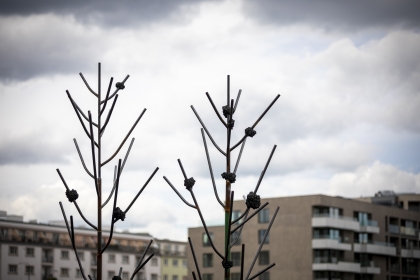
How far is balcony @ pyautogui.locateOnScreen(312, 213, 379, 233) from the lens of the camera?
7281 centimetres

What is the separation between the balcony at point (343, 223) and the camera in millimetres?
72812

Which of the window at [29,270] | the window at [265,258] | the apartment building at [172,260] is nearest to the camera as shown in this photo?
the window at [265,258]

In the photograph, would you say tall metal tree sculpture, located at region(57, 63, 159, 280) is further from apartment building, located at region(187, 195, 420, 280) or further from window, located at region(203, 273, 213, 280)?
window, located at region(203, 273, 213, 280)

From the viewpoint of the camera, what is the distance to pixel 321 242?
238 feet

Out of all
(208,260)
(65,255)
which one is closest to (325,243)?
(208,260)

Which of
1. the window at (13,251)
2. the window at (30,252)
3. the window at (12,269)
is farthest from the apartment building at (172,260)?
the window at (12,269)

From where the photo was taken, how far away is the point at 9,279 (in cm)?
9262

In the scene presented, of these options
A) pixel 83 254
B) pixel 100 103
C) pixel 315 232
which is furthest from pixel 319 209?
pixel 100 103

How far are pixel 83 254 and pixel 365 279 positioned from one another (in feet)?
140

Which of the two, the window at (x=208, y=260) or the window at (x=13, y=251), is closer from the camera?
the window at (x=208, y=260)

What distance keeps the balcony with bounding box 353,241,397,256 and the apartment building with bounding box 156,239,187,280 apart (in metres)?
42.6

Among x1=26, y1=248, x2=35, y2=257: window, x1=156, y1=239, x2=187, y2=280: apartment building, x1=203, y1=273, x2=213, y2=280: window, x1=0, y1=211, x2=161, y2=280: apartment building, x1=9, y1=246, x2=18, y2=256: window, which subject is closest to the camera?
x1=203, y1=273, x2=213, y2=280: window

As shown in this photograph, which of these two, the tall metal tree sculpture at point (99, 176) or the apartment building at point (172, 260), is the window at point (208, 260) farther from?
the tall metal tree sculpture at point (99, 176)

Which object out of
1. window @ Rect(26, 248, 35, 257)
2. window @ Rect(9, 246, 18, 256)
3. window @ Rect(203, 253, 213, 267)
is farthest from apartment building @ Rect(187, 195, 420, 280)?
window @ Rect(9, 246, 18, 256)
